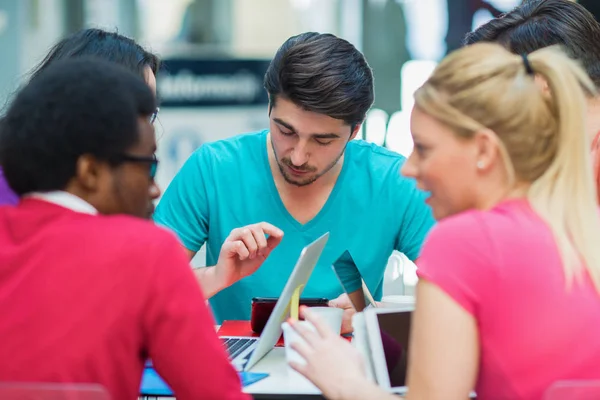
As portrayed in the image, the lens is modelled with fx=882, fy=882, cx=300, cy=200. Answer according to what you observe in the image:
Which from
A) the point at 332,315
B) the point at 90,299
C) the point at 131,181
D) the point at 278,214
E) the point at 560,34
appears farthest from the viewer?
the point at 278,214

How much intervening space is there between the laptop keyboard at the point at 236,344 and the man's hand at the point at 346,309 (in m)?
0.23

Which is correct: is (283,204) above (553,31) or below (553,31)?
below

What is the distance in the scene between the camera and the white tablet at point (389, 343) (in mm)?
1707

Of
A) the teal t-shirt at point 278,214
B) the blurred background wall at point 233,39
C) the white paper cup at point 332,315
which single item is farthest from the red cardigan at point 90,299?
the blurred background wall at point 233,39

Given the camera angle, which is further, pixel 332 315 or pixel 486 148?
pixel 332 315

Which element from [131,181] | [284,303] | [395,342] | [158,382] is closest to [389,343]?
[395,342]

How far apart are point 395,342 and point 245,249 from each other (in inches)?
21.9

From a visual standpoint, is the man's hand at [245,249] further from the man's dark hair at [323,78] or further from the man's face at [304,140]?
the man's dark hair at [323,78]

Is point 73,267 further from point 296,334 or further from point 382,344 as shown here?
point 382,344

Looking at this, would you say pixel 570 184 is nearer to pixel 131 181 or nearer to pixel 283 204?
pixel 131 181

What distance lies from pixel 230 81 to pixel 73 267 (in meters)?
4.45

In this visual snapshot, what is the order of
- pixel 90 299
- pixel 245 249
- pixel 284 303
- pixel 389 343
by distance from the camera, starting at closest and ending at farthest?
pixel 90 299 → pixel 389 343 → pixel 284 303 → pixel 245 249

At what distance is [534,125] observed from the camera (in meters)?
1.42

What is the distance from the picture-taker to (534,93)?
56.0 inches
